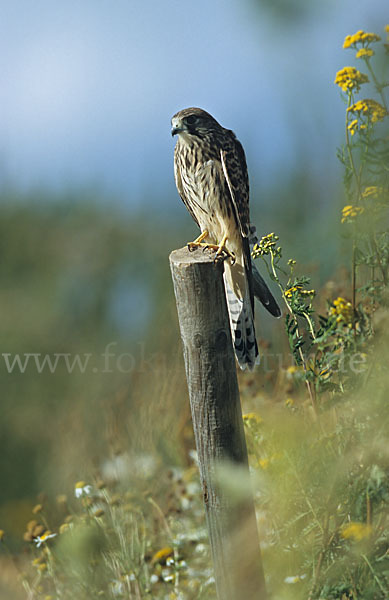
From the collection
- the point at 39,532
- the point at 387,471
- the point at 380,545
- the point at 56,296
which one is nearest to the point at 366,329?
the point at 387,471

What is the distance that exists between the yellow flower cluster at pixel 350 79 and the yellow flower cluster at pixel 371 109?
0.09 m

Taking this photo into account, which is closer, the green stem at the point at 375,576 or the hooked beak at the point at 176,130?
the green stem at the point at 375,576

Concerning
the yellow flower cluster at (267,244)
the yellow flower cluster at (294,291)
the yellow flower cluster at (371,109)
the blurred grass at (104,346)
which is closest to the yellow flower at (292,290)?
the yellow flower cluster at (294,291)

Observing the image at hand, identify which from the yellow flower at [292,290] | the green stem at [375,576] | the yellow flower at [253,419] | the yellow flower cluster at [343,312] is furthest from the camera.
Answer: the yellow flower at [253,419]

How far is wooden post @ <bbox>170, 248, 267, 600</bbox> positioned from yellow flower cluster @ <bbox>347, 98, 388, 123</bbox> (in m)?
0.58

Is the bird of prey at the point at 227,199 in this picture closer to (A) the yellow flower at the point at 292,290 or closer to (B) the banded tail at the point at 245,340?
(B) the banded tail at the point at 245,340

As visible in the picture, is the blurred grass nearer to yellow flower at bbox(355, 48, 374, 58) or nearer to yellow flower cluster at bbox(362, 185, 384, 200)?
yellow flower cluster at bbox(362, 185, 384, 200)

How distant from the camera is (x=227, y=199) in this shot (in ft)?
8.43

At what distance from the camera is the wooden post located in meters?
1.85

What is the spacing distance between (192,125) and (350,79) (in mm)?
918

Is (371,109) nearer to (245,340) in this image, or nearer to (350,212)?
(350,212)

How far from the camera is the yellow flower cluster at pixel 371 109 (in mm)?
1683

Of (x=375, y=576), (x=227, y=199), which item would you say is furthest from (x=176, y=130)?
(x=375, y=576)

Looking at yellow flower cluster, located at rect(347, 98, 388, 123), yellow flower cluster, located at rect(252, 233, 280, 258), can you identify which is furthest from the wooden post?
yellow flower cluster, located at rect(347, 98, 388, 123)
